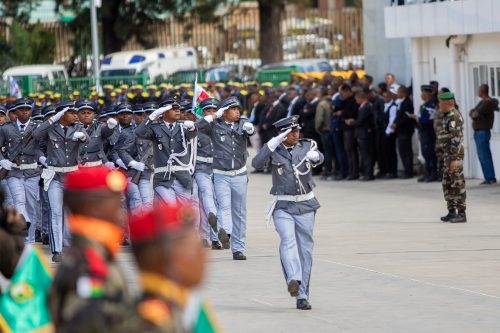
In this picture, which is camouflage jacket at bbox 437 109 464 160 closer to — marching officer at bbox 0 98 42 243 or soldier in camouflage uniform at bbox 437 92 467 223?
soldier in camouflage uniform at bbox 437 92 467 223

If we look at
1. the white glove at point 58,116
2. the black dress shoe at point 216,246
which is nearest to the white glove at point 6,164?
the white glove at point 58,116

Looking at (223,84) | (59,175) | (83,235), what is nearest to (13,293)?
(83,235)

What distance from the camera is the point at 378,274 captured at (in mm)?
15109

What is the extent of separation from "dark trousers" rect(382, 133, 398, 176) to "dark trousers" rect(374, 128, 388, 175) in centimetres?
2

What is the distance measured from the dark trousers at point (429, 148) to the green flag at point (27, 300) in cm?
1800

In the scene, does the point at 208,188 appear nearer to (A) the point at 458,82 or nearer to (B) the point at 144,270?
(A) the point at 458,82

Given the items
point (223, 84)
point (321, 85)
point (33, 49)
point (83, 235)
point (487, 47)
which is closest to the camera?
point (83, 235)

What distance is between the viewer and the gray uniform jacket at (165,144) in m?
17.1

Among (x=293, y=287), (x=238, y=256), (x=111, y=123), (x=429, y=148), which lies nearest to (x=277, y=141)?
(x=293, y=287)

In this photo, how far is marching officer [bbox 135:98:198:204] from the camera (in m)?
17.0

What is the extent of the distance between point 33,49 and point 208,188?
35.7m

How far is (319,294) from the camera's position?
1398 centimetres

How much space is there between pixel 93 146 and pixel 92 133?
18 centimetres

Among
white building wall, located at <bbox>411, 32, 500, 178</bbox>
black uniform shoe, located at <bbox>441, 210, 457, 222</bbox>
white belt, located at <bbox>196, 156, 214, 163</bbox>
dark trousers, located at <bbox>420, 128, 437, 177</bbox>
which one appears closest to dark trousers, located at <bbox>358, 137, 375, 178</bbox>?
white building wall, located at <bbox>411, 32, 500, 178</bbox>
